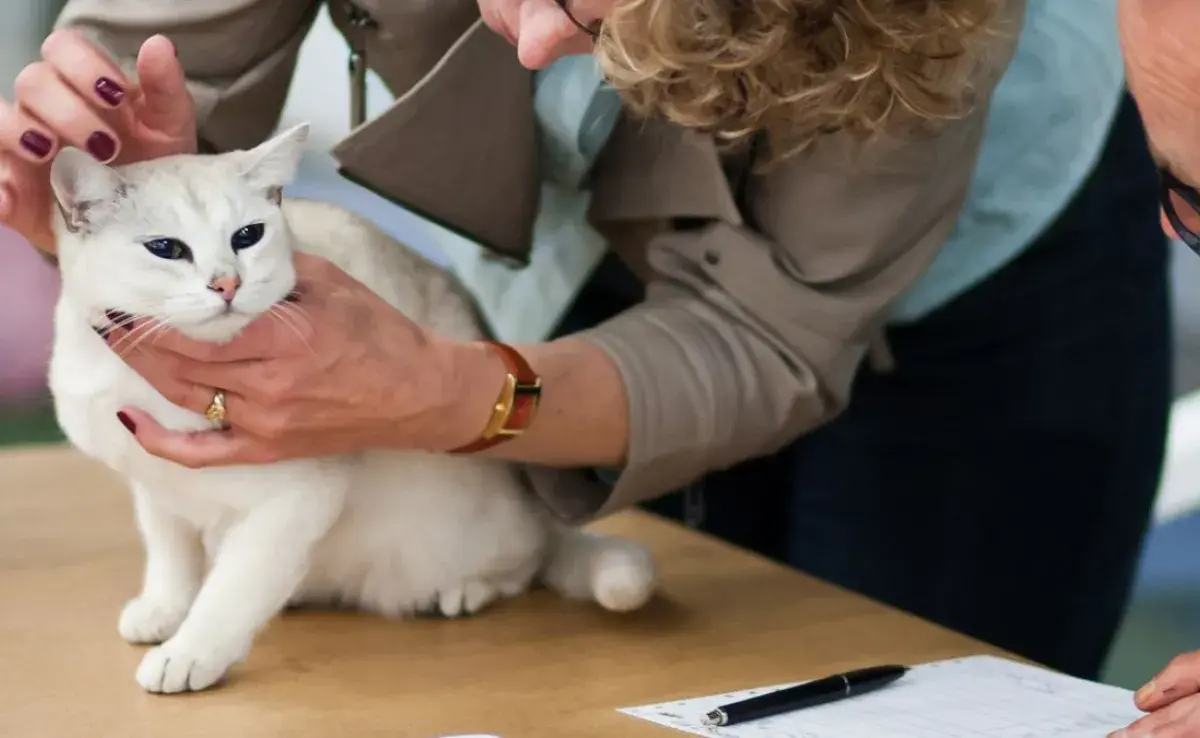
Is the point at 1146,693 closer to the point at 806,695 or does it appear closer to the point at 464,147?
the point at 806,695

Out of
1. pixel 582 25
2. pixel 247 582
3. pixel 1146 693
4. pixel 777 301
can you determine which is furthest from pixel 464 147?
pixel 1146 693

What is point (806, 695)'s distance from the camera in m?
0.79

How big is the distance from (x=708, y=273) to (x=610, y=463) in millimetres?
159

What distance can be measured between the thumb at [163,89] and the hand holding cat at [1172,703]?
2.17 feet

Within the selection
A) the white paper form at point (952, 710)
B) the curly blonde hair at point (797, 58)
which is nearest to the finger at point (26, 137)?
the curly blonde hair at point (797, 58)

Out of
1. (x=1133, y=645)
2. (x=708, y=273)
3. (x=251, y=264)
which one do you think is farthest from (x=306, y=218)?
(x=1133, y=645)

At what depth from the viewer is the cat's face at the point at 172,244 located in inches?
29.8

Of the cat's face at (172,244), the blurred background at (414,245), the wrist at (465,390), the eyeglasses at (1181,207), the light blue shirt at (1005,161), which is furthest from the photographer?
the blurred background at (414,245)

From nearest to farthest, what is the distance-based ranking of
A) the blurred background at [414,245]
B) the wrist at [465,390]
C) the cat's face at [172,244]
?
1. the cat's face at [172,244]
2. the wrist at [465,390]
3. the blurred background at [414,245]

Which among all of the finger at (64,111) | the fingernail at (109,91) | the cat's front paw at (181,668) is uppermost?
the fingernail at (109,91)

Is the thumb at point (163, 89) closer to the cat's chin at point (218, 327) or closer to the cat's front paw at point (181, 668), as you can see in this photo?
the cat's chin at point (218, 327)

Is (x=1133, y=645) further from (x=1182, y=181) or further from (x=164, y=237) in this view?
(x=164, y=237)

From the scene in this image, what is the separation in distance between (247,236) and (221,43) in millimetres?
253

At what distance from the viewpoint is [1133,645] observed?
2057mm
